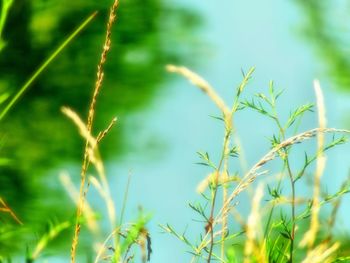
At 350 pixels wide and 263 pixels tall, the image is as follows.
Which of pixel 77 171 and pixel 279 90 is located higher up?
pixel 77 171

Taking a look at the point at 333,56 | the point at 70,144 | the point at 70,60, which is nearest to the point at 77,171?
the point at 70,144

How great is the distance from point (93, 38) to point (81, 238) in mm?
1366

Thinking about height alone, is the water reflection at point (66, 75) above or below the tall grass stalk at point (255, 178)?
above

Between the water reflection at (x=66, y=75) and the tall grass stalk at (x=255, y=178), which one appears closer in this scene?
the tall grass stalk at (x=255, y=178)

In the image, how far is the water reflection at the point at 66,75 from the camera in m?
4.45

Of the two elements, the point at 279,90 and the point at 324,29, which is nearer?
the point at 279,90

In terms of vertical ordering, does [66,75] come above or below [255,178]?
above

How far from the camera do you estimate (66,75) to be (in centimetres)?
489

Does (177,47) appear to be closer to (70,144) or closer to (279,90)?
(70,144)

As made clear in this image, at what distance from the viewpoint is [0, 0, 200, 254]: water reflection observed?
4449 mm

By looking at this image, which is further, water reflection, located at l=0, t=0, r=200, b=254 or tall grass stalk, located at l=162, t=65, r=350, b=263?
water reflection, located at l=0, t=0, r=200, b=254

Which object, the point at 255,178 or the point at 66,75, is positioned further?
the point at 66,75

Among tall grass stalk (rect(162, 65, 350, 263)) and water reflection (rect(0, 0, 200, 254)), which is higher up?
water reflection (rect(0, 0, 200, 254))

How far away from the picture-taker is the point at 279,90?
1.16 metres
